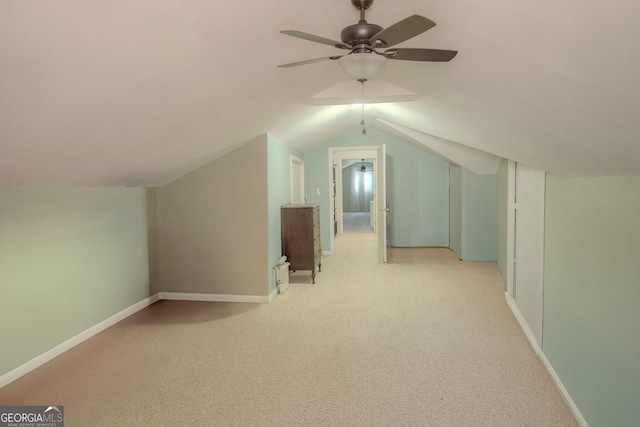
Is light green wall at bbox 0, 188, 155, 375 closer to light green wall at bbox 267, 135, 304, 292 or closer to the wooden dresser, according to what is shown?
light green wall at bbox 267, 135, 304, 292

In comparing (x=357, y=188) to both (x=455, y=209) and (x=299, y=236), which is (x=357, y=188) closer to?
(x=455, y=209)

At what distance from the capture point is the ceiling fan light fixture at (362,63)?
66.2 inches

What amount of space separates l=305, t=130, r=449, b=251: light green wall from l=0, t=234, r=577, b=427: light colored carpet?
9.90 ft

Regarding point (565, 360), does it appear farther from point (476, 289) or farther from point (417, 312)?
point (476, 289)

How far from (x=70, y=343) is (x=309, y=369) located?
2034 mm

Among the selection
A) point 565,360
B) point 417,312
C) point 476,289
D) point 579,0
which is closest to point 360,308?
point 417,312

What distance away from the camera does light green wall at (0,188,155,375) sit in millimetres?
2508

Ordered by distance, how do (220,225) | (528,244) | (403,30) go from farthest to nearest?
(220,225), (528,244), (403,30)

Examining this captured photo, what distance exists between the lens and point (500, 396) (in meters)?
2.26

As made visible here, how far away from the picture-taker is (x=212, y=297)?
4.23 metres

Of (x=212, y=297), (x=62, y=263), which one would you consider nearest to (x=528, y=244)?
(x=212, y=297)

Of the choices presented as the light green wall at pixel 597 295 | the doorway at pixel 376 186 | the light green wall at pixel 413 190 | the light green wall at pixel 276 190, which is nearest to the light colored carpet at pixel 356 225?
the doorway at pixel 376 186

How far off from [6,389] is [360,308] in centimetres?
295

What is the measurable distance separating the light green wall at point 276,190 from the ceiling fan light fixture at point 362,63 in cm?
250
